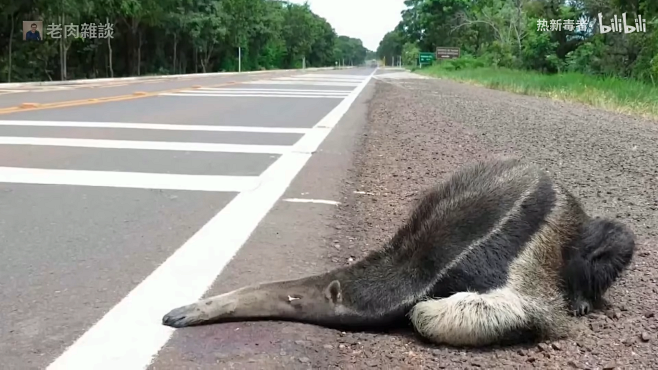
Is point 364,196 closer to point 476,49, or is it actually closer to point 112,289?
point 112,289

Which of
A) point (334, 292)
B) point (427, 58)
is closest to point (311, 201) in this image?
point (334, 292)

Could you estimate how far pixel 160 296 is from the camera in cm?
361

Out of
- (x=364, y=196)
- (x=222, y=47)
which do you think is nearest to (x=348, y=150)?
(x=364, y=196)

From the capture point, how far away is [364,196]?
6.42 m

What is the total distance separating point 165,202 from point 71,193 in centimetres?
86

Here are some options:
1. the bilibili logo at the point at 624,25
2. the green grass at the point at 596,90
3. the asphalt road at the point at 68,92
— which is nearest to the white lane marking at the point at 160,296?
the asphalt road at the point at 68,92

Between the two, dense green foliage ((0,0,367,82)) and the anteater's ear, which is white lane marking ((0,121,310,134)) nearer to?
the anteater's ear

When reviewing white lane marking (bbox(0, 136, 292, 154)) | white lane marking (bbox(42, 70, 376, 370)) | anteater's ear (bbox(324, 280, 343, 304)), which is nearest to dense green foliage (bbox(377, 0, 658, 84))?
white lane marking (bbox(0, 136, 292, 154))

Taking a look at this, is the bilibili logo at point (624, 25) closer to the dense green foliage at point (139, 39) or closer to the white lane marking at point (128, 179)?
the white lane marking at point (128, 179)

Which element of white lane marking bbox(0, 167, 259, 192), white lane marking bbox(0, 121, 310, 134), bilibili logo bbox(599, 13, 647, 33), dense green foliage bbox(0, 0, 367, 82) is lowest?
white lane marking bbox(0, 167, 259, 192)

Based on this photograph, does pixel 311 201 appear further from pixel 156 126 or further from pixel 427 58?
pixel 427 58

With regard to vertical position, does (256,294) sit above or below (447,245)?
below

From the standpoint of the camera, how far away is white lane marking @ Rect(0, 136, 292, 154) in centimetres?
865

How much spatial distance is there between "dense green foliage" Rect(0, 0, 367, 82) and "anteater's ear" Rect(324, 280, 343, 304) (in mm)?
32967
